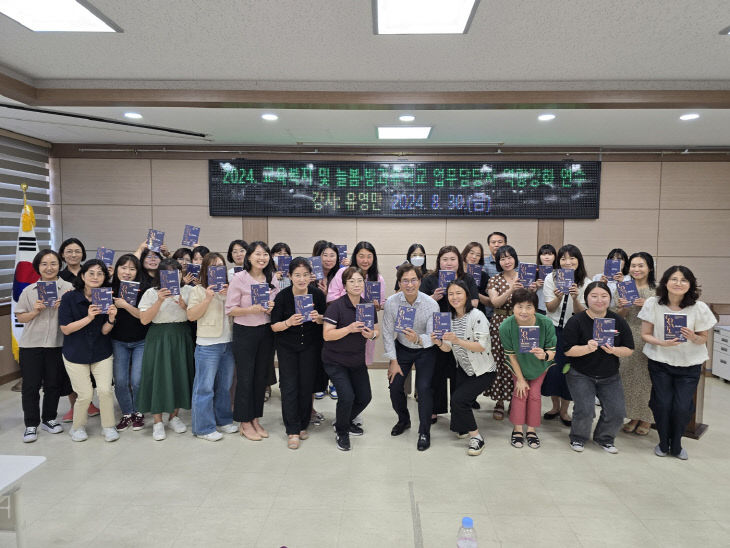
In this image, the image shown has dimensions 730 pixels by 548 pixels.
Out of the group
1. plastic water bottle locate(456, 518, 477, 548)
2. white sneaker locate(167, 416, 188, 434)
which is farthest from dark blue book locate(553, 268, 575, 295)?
white sneaker locate(167, 416, 188, 434)

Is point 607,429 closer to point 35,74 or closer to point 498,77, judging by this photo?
point 498,77

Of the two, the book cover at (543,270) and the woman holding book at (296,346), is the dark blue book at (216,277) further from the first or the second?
the book cover at (543,270)

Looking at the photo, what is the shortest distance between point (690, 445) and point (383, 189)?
398 centimetres

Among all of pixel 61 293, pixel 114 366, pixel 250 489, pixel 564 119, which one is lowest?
pixel 250 489

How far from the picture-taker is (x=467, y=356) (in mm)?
3477

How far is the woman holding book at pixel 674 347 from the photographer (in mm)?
3230

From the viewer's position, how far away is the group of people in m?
3.39

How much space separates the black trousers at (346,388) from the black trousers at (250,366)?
0.52 meters

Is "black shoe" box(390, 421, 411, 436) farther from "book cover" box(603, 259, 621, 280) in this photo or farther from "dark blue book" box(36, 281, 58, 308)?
"dark blue book" box(36, 281, 58, 308)

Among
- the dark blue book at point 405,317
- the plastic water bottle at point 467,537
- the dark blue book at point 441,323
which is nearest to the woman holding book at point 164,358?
the dark blue book at point 405,317

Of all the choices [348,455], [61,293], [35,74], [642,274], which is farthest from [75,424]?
[642,274]

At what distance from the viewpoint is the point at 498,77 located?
12.0 feet

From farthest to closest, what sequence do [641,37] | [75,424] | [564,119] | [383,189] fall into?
[383,189] < [564,119] < [75,424] < [641,37]

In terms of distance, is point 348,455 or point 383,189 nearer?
point 348,455
